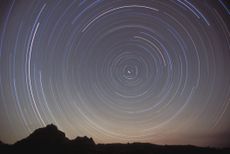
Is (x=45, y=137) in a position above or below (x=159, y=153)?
above

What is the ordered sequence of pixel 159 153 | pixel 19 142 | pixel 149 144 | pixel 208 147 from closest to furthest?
pixel 19 142 → pixel 159 153 → pixel 208 147 → pixel 149 144

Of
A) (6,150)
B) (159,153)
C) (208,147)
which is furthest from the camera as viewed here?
(208,147)

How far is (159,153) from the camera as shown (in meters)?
69.2

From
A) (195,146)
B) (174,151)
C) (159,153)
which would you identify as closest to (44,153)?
(159,153)

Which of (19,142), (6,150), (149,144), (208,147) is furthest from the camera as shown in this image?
(149,144)

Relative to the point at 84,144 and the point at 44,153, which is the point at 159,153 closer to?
the point at 84,144

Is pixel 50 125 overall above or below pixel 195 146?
above

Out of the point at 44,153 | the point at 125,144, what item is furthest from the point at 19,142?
the point at 125,144

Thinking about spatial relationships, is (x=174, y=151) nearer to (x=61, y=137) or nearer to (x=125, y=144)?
(x=125, y=144)

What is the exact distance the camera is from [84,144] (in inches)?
2569

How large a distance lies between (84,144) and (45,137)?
903 centimetres

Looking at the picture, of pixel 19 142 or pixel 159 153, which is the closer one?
pixel 19 142

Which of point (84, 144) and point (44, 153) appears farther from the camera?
point (84, 144)

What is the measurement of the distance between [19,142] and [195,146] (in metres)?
45.5
